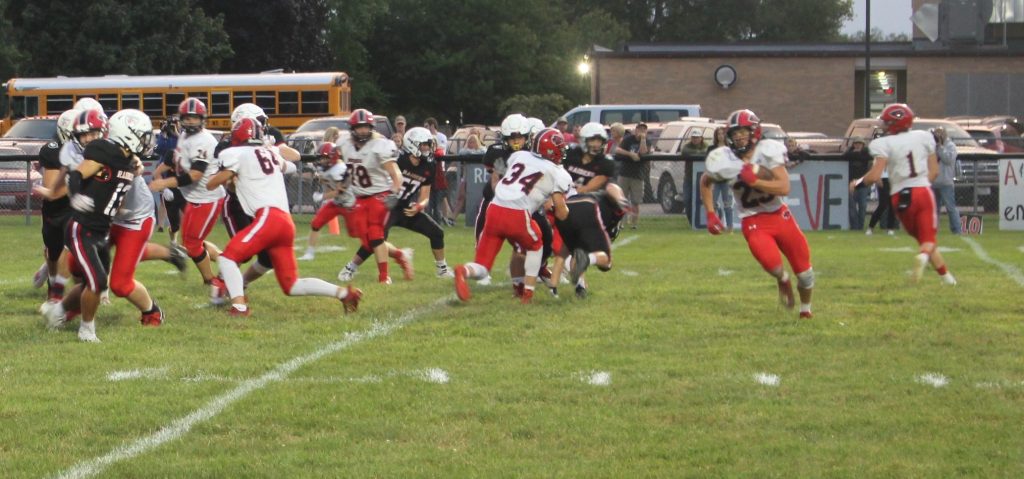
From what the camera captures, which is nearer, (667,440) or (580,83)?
(667,440)

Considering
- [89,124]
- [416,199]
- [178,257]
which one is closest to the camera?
[89,124]

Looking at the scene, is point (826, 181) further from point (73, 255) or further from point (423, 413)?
point (423, 413)

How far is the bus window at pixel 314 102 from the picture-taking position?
36.6 m

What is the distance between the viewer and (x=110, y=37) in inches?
1816

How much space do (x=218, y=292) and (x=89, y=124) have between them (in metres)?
1.96

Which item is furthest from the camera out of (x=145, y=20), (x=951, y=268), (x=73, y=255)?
(x=145, y=20)

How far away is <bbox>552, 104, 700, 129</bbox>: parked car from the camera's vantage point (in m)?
30.3

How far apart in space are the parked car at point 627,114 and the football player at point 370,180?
16.3 meters

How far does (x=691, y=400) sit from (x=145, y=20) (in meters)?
41.1

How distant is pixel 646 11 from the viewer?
82.3m

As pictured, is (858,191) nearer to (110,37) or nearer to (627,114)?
(627,114)

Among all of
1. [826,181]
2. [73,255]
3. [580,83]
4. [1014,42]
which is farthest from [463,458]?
[580,83]

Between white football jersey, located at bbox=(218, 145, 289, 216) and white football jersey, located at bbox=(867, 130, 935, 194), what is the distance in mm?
5183

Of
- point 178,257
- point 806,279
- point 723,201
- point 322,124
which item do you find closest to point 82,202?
point 178,257
